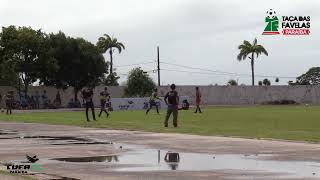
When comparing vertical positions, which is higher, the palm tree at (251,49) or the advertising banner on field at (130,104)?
the palm tree at (251,49)

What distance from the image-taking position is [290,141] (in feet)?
61.4

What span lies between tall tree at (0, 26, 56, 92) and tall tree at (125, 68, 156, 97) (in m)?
10.2

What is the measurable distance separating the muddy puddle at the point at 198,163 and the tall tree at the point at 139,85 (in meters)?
58.9

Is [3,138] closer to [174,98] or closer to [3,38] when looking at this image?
[174,98]

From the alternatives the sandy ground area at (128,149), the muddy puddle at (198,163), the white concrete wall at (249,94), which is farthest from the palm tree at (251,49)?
the muddy puddle at (198,163)

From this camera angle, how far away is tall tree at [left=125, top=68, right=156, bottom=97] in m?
74.7

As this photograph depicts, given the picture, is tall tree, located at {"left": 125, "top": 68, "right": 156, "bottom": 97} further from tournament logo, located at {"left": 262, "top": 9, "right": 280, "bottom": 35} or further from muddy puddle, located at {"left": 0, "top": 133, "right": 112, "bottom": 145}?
muddy puddle, located at {"left": 0, "top": 133, "right": 112, "bottom": 145}

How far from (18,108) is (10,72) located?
12.4 feet

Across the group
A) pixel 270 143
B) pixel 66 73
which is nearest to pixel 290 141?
pixel 270 143

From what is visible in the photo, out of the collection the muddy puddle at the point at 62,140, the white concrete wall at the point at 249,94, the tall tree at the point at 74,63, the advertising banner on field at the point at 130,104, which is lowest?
the muddy puddle at the point at 62,140

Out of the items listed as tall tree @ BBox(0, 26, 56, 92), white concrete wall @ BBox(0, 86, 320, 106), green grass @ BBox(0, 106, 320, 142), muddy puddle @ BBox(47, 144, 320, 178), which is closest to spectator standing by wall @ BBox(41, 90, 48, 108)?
tall tree @ BBox(0, 26, 56, 92)

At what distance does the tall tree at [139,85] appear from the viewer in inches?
2942
